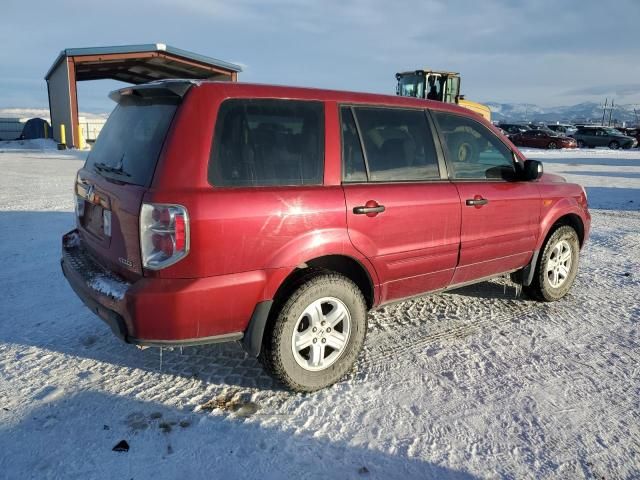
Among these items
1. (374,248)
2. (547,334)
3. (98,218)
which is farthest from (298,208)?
(547,334)

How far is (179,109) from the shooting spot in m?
2.67

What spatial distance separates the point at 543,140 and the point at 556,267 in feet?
107

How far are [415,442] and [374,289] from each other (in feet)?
3.49

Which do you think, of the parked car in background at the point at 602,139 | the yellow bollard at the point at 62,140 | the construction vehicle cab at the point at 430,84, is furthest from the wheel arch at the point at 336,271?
the parked car in background at the point at 602,139

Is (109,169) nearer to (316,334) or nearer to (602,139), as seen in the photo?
(316,334)

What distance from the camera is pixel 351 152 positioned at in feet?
10.5

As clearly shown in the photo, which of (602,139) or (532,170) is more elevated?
(602,139)

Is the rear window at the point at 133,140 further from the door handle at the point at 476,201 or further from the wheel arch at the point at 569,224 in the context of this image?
the wheel arch at the point at 569,224

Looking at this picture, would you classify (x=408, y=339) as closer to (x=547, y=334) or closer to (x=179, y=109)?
(x=547, y=334)

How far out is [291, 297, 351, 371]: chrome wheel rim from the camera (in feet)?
9.89

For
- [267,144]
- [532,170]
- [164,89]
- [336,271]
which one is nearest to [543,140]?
[532,170]

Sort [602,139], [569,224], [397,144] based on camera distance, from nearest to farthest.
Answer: [397,144]
[569,224]
[602,139]

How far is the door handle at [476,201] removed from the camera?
12.3 ft

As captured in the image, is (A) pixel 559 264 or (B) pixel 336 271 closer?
(B) pixel 336 271
